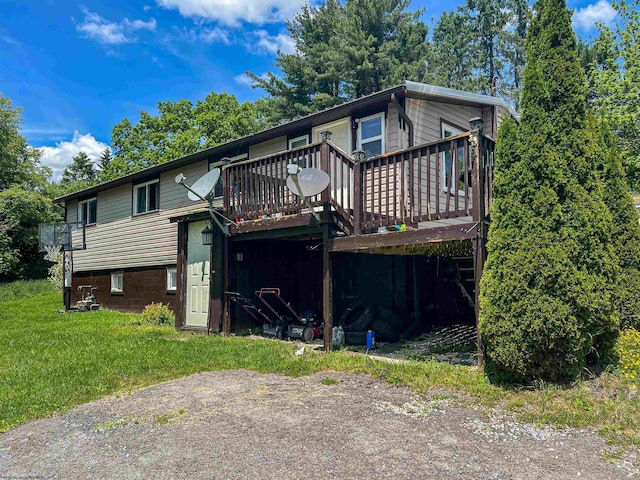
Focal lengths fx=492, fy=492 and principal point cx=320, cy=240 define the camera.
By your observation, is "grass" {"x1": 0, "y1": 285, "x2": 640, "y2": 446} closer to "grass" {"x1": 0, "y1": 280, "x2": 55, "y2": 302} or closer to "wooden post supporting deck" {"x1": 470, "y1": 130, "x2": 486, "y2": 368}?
"wooden post supporting deck" {"x1": 470, "y1": 130, "x2": 486, "y2": 368}

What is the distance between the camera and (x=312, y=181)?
7.12 meters

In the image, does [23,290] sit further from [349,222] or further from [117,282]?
[349,222]

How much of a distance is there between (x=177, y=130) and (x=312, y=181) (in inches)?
1185

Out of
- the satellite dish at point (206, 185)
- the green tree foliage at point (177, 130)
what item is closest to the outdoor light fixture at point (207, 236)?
the satellite dish at point (206, 185)

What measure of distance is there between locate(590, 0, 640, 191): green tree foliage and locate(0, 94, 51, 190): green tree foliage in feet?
103

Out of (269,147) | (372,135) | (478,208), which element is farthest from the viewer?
(269,147)

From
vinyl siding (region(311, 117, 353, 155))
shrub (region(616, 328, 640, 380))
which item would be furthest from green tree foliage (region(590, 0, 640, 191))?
shrub (region(616, 328, 640, 380))

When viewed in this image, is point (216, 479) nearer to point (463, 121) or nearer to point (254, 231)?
point (254, 231)

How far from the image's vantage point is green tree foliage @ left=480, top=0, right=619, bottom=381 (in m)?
4.72

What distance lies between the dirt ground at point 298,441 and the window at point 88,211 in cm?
1379

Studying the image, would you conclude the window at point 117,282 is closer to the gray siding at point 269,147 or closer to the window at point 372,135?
the gray siding at point 269,147

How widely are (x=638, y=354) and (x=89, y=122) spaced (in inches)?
1888

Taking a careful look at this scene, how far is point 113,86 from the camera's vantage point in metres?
25.6

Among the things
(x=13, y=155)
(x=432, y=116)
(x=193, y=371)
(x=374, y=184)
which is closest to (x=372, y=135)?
(x=432, y=116)
